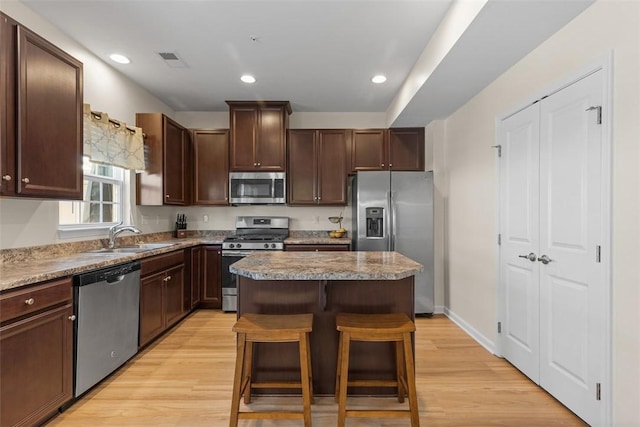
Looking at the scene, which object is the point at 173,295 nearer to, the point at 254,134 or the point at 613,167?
the point at 254,134

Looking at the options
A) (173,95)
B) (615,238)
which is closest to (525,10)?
(615,238)

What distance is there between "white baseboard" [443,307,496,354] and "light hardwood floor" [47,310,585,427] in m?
0.07

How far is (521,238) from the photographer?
2.54m

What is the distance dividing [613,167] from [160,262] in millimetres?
3528

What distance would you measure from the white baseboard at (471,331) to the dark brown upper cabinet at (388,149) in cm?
190

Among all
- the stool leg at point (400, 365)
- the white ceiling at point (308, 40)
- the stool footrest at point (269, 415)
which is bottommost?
the stool footrest at point (269, 415)

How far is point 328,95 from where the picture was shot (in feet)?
13.5

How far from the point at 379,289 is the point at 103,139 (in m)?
2.83

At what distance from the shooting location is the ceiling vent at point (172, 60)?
10.0 feet

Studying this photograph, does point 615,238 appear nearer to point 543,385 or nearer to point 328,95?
point 543,385

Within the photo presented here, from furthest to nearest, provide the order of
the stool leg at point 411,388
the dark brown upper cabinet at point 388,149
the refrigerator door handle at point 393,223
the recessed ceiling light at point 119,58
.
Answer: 1. the dark brown upper cabinet at point 388,149
2. the refrigerator door handle at point 393,223
3. the recessed ceiling light at point 119,58
4. the stool leg at point 411,388

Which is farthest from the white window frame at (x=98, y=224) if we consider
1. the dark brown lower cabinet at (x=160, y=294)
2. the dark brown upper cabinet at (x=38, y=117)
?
the dark brown lower cabinet at (x=160, y=294)

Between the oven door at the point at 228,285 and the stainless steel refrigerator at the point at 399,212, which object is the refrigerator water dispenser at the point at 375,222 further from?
the oven door at the point at 228,285

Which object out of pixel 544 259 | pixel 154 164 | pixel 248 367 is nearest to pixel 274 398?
pixel 248 367
